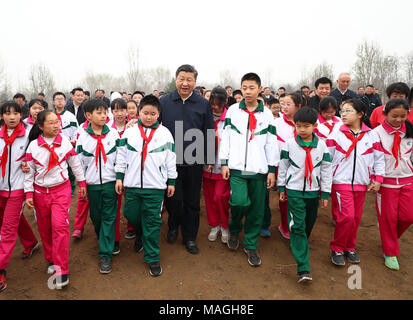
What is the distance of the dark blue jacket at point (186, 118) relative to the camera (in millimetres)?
3662

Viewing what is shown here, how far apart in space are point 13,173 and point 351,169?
4.08m

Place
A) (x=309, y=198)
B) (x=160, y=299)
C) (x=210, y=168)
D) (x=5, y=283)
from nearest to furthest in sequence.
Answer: (x=160, y=299), (x=5, y=283), (x=309, y=198), (x=210, y=168)

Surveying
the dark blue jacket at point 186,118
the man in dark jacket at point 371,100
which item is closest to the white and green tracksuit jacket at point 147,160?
the dark blue jacket at point 186,118

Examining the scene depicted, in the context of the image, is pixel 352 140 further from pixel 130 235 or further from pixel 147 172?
pixel 130 235

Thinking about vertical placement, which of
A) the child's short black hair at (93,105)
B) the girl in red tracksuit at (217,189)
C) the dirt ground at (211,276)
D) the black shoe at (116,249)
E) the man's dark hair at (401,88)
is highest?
the man's dark hair at (401,88)

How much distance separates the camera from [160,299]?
9.43ft

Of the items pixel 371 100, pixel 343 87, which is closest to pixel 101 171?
pixel 343 87

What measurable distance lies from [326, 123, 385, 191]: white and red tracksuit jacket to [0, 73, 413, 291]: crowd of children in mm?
13

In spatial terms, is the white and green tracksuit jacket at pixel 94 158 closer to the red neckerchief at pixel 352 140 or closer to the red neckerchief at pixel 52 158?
the red neckerchief at pixel 52 158

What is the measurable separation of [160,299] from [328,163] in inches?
98.1

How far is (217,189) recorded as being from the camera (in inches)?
158

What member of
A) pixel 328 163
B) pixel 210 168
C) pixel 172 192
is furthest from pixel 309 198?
pixel 172 192

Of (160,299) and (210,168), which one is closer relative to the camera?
(160,299)

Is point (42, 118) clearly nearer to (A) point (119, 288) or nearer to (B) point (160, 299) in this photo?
(A) point (119, 288)
